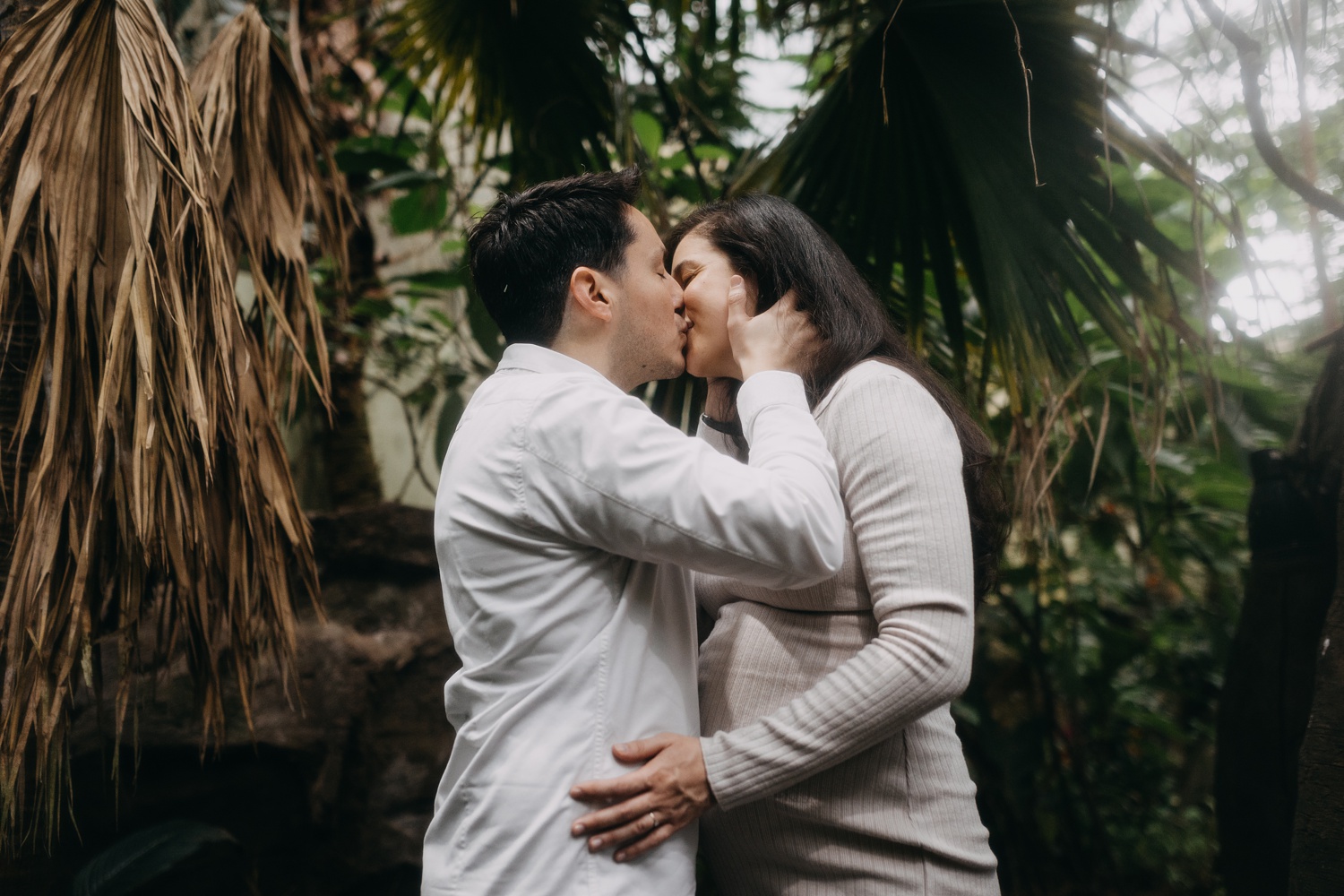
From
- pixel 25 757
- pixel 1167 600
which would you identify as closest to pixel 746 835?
pixel 25 757

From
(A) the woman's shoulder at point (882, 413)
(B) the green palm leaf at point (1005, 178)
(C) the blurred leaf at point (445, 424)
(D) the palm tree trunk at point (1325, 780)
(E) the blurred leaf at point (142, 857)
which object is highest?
(B) the green palm leaf at point (1005, 178)

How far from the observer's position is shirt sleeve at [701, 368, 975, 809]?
1022mm

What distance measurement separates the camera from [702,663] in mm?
1276

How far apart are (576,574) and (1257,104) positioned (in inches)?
54.1

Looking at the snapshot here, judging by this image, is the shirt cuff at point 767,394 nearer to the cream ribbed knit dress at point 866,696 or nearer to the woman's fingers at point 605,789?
the cream ribbed knit dress at point 866,696

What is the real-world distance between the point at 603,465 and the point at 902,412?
403mm

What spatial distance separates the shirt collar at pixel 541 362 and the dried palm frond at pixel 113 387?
59cm

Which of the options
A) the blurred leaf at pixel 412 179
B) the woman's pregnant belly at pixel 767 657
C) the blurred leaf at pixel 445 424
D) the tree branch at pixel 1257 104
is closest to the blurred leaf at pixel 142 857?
the blurred leaf at pixel 445 424

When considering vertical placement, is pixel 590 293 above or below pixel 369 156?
below

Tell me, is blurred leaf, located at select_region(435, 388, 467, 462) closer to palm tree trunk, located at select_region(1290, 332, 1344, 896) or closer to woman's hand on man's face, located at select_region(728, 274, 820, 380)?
woman's hand on man's face, located at select_region(728, 274, 820, 380)

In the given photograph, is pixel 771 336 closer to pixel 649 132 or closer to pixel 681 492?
pixel 681 492

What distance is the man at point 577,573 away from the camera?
3.22 feet

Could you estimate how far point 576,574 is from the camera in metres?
1.06

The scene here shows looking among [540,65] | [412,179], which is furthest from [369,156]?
[540,65]
